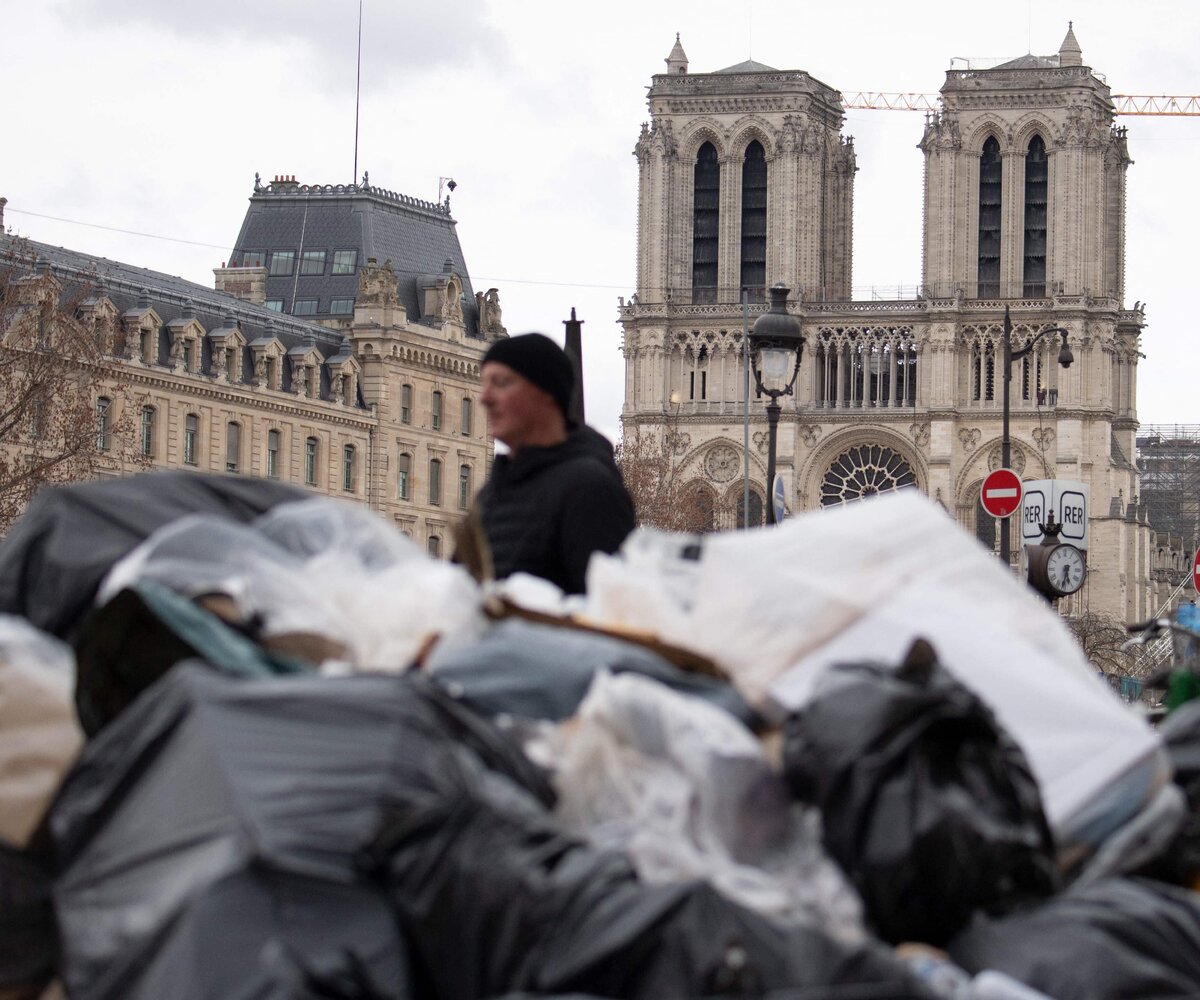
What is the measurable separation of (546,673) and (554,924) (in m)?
0.80

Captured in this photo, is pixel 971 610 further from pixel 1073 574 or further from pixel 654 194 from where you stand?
pixel 654 194

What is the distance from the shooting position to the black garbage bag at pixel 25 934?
152 inches

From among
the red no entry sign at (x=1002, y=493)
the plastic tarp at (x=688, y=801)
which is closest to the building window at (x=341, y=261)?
the red no entry sign at (x=1002, y=493)

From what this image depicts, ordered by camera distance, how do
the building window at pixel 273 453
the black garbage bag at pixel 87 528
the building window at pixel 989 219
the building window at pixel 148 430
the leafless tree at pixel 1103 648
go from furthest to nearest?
the building window at pixel 989 219 < the building window at pixel 273 453 < the building window at pixel 148 430 < the leafless tree at pixel 1103 648 < the black garbage bag at pixel 87 528

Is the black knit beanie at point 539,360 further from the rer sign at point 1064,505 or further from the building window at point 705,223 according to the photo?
the building window at point 705,223

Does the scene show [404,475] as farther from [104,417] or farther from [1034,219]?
[1034,219]

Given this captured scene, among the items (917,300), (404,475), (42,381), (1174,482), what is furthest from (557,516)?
(1174,482)

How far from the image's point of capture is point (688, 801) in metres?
3.57

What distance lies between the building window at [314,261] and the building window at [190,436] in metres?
12.9

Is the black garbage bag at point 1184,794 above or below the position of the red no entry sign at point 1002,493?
below

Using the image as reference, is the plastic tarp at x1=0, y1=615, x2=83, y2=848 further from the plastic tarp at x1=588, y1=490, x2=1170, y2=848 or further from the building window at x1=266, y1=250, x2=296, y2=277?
the building window at x1=266, y1=250, x2=296, y2=277

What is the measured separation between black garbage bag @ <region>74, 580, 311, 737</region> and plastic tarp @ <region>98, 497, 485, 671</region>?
3.2 inches

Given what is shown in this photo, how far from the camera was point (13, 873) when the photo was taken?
3.89m

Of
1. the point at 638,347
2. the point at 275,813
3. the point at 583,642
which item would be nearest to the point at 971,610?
the point at 583,642
